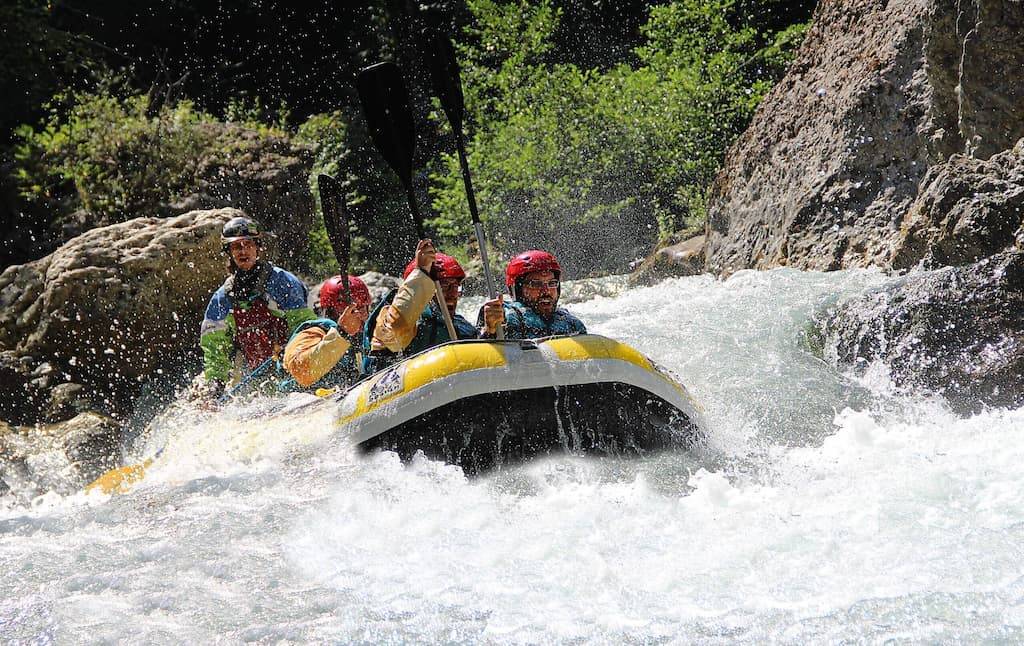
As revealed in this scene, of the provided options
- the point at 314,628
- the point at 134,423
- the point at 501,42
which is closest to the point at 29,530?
the point at 314,628

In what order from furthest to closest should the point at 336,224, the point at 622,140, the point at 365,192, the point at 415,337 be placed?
the point at 365,192, the point at 622,140, the point at 336,224, the point at 415,337

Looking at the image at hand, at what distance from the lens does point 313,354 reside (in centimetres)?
466

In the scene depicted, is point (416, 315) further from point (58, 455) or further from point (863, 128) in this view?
point (863, 128)

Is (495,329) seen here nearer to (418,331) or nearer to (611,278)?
(418,331)

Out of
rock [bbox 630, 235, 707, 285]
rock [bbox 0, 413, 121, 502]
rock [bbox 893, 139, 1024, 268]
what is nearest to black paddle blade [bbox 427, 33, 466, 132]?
rock [bbox 893, 139, 1024, 268]

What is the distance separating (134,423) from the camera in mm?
7922

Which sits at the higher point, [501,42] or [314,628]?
[501,42]

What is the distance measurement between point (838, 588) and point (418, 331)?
244cm

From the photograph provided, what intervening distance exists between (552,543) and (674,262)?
6.85 metres

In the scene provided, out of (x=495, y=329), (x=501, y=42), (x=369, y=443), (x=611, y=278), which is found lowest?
(x=611, y=278)

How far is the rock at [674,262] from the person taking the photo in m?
9.65

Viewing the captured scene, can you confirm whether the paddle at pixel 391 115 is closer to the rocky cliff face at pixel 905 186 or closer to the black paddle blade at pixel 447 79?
the black paddle blade at pixel 447 79

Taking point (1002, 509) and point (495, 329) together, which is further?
point (495, 329)

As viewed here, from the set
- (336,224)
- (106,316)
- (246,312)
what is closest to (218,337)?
(246,312)
